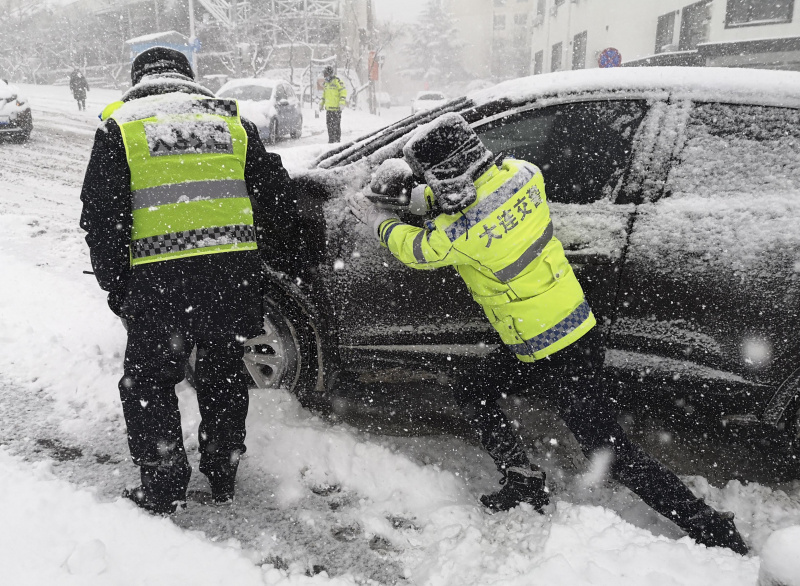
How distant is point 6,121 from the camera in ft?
32.6

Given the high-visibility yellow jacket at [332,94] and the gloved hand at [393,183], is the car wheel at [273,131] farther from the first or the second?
the gloved hand at [393,183]

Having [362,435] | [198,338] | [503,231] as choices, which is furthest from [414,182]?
[362,435]

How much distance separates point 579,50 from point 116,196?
26.7 m

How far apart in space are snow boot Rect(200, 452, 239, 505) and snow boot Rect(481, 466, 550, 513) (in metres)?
1.13

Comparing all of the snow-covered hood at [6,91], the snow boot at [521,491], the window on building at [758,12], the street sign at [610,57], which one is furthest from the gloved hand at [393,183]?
the window on building at [758,12]

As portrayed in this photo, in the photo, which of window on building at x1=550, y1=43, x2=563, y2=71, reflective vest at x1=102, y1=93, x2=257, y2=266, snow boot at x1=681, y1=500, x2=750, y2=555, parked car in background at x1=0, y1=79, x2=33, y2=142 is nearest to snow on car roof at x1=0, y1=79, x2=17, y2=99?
parked car in background at x1=0, y1=79, x2=33, y2=142

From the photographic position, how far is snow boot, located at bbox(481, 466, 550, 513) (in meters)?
2.48

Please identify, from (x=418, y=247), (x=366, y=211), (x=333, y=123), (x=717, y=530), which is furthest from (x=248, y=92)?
(x=717, y=530)

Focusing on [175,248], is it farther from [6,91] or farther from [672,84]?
[6,91]

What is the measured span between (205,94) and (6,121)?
10027 mm

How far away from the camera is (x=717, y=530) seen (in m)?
2.21

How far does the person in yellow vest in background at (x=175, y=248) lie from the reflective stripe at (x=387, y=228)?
458mm

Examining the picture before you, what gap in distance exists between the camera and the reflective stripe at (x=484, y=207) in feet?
6.88

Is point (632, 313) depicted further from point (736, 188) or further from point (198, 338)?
point (198, 338)
